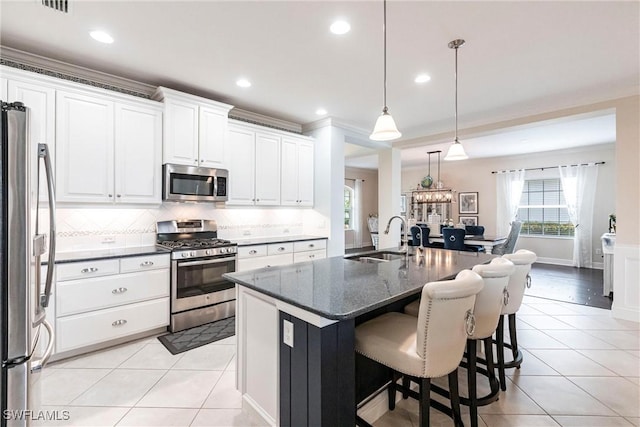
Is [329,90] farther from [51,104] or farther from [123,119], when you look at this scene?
[51,104]

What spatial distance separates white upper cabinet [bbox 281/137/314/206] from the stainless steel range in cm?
136

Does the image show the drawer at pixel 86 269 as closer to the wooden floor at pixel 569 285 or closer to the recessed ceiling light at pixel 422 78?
the recessed ceiling light at pixel 422 78

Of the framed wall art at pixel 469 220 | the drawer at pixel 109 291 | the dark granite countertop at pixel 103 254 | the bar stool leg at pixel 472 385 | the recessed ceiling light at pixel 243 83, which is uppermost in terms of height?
the recessed ceiling light at pixel 243 83

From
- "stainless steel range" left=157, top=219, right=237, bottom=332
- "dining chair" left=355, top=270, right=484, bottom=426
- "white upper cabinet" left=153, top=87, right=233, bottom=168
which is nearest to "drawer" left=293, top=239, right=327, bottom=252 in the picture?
"stainless steel range" left=157, top=219, right=237, bottom=332

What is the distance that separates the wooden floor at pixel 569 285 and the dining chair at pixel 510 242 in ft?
2.37

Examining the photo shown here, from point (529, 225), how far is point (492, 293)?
722 centimetres

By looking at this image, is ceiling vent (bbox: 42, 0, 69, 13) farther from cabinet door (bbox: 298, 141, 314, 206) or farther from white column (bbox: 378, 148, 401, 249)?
white column (bbox: 378, 148, 401, 249)

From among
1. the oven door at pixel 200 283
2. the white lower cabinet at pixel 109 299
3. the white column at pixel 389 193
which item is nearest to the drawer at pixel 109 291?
the white lower cabinet at pixel 109 299

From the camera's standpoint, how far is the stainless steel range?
3.15 meters

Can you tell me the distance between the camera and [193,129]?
354 cm

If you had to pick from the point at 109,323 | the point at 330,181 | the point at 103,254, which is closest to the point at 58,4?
the point at 103,254

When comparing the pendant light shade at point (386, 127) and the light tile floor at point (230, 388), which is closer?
the light tile floor at point (230, 388)

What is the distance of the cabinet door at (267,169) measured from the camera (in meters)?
4.26

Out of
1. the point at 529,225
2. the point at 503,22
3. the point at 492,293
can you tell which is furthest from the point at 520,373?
the point at 529,225
